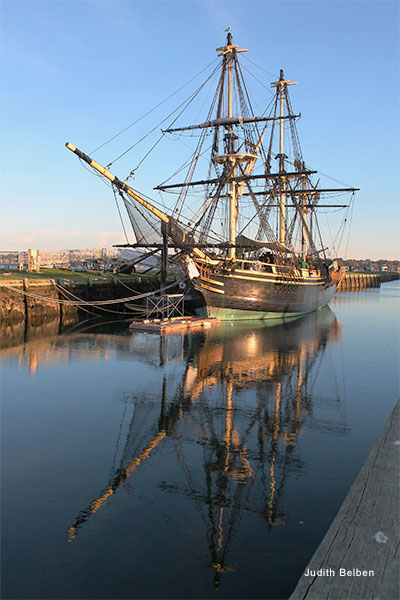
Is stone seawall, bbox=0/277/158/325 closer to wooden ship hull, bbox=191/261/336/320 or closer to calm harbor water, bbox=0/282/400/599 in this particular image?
wooden ship hull, bbox=191/261/336/320

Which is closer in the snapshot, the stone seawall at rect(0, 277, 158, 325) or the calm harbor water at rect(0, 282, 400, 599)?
the calm harbor water at rect(0, 282, 400, 599)

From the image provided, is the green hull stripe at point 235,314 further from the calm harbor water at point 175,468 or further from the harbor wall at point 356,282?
the harbor wall at point 356,282

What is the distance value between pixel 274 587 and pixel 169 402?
8868mm

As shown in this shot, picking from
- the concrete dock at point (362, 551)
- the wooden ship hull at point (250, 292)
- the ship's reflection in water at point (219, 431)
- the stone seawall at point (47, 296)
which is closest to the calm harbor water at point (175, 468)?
the ship's reflection in water at point (219, 431)

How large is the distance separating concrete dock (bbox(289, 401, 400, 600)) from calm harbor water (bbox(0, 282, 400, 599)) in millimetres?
1158

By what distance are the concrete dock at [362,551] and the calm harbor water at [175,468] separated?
1158mm

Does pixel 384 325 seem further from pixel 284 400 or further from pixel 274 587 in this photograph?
pixel 274 587

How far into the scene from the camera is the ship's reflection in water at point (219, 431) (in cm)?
791

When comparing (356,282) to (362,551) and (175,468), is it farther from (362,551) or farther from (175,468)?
(362,551)

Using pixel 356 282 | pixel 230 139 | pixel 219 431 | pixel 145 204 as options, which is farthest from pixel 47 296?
pixel 356 282

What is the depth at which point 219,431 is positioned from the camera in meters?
12.0

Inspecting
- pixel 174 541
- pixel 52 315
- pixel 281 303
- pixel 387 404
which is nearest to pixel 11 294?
pixel 52 315

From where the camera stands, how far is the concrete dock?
4.65 meters

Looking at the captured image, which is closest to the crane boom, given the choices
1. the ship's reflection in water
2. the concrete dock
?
the ship's reflection in water
